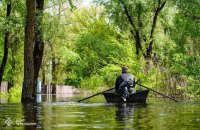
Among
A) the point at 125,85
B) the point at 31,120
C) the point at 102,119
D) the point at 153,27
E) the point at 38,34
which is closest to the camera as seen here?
the point at 31,120

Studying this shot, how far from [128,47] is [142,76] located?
365 cm

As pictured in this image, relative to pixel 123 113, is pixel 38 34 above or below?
above

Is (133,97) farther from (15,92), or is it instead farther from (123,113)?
(15,92)

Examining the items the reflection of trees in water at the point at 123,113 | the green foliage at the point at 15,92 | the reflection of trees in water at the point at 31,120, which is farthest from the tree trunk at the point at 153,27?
the reflection of trees in water at the point at 31,120

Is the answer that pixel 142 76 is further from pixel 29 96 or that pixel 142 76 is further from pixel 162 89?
pixel 29 96

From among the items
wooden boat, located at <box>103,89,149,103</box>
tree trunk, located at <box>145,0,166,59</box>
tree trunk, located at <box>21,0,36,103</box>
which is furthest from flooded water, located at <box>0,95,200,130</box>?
tree trunk, located at <box>145,0,166,59</box>

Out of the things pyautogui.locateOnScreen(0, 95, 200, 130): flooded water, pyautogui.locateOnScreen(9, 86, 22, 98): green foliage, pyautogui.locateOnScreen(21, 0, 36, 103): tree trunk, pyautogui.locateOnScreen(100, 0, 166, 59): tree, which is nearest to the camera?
pyautogui.locateOnScreen(0, 95, 200, 130): flooded water

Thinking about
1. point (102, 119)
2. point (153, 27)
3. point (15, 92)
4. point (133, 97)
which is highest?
point (153, 27)

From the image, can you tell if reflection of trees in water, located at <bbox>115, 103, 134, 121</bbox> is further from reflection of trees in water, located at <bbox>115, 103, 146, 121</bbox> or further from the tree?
the tree

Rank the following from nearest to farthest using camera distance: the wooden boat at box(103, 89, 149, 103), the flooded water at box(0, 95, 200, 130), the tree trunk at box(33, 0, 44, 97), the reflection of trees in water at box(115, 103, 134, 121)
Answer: the flooded water at box(0, 95, 200, 130) → the reflection of trees in water at box(115, 103, 134, 121) → the wooden boat at box(103, 89, 149, 103) → the tree trunk at box(33, 0, 44, 97)

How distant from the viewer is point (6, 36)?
121ft

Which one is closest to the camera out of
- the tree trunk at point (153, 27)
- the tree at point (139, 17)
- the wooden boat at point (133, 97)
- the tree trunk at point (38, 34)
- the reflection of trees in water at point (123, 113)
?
the reflection of trees in water at point (123, 113)

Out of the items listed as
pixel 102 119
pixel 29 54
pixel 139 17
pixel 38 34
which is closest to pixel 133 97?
pixel 29 54

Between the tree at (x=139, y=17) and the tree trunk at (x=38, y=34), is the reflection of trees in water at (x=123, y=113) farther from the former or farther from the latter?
the tree at (x=139, y=17)
